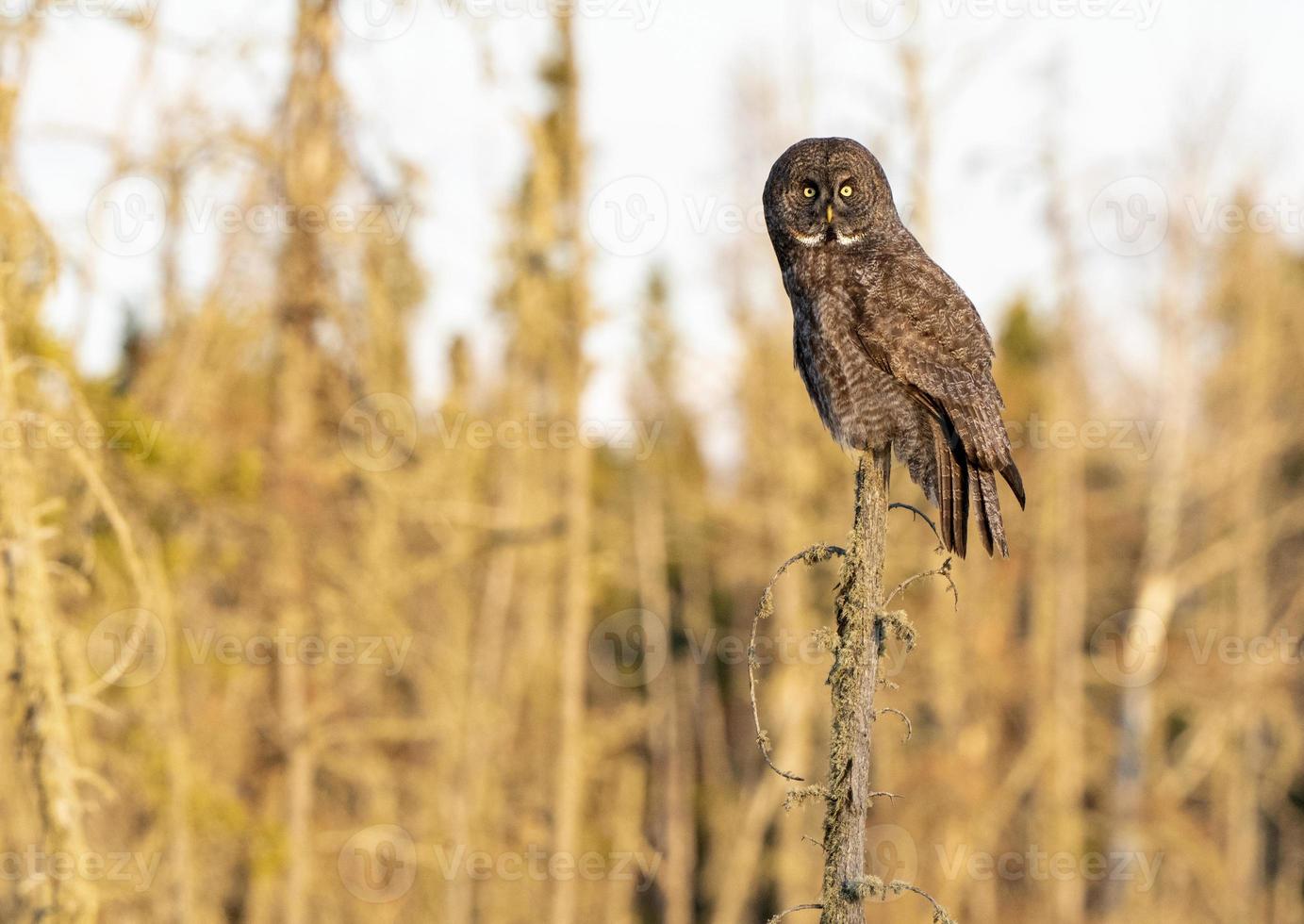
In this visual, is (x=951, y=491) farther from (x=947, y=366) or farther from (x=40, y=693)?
(x=40, y=693)

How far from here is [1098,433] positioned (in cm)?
2786

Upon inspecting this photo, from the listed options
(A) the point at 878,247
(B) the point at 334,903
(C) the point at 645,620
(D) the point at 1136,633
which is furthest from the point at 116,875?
(C) the point at 645,620

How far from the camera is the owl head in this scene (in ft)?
22.7

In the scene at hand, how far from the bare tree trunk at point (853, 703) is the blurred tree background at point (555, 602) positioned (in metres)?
2.89

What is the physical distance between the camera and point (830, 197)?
694 centimetres

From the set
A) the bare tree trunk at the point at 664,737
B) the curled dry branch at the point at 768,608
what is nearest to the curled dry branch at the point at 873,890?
the curled dry branch at the point at 768,608

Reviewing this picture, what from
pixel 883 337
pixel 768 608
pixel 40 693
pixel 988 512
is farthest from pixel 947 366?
pixel 40 693

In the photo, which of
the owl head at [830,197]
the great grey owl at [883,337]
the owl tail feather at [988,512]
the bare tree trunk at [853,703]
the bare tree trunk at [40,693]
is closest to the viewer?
the bare tree trunk at [853,703]

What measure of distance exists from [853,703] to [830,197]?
2.33 m

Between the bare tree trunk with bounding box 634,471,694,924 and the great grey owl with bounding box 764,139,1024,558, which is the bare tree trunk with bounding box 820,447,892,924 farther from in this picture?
the bare tree trunk with bounding box 634,471,694,924

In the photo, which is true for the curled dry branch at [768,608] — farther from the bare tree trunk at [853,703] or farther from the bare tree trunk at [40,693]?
the bare tree trunk at [40,693]

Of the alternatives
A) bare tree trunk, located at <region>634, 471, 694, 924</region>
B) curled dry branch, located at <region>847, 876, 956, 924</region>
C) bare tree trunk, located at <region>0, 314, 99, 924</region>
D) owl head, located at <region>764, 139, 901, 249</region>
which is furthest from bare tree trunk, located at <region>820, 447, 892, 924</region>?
bare tree trunk, located at <region>634, 471, 694, 924</region>

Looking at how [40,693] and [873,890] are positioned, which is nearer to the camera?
[873,890]

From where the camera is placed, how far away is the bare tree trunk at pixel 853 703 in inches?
228
